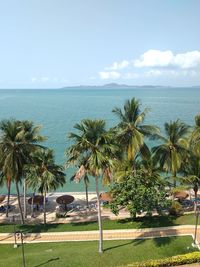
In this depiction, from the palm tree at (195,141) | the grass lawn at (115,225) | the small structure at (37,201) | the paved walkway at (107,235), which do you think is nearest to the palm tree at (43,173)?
the grass lawn at (115,225)

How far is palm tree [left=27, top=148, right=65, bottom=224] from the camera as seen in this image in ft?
96.5

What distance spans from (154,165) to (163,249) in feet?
36.6

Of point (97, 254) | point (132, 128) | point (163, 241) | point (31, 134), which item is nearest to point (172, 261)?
point (163, 241)

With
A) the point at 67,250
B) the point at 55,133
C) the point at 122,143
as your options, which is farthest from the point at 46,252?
the point at 55,133

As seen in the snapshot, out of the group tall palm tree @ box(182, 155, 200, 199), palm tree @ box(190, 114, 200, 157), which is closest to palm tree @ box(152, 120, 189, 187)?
palm tree @ box(190, 114, 200, 157)

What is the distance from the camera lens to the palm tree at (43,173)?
2942 centimetres

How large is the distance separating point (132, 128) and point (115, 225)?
9.26 meters

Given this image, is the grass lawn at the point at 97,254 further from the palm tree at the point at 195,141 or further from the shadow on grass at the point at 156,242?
the palm tree at the point at 195,141

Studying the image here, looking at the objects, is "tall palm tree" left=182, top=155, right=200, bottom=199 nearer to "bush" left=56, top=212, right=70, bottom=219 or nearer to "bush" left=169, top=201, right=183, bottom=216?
"bush" left=169, top=201, right=183, bottom=216

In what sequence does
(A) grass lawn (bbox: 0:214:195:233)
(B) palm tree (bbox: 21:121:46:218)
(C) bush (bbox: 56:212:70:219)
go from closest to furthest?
(A) grass lawn (bbox: 0:214:195:233), (B) palm tree (bbox: 21:121:46:218), (C) bush (bbox: 56:212:70:219)

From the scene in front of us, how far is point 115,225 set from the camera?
95.1 feet

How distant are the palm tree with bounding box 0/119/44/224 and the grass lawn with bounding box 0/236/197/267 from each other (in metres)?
7.00

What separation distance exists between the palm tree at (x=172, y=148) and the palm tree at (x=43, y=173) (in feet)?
35.8

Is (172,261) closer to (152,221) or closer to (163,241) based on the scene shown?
(163,241)
